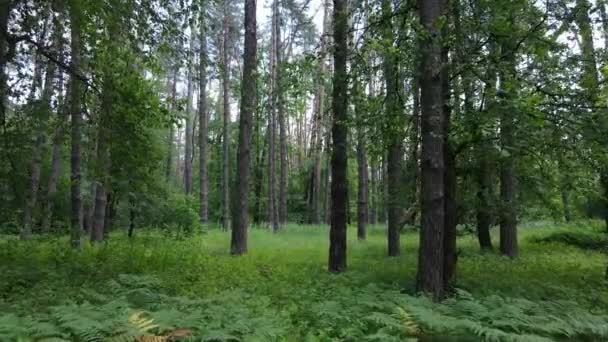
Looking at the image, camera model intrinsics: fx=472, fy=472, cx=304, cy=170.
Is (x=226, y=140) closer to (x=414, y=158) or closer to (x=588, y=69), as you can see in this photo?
(x=414, y=158)

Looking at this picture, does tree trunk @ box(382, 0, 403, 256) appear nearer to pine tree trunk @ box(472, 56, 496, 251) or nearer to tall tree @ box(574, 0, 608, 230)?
pine tree trunk @ box(472, 56, 496, 251)

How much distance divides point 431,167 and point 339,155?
10.2 feet

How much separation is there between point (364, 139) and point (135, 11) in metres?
4.83

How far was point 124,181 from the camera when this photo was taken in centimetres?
927

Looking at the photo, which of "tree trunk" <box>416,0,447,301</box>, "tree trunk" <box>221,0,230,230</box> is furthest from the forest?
"tree trunk" <box>221,0,230,230</box>

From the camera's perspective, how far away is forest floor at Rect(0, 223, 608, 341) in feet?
13.9

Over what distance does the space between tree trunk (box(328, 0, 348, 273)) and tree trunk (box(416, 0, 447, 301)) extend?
8.18 feet

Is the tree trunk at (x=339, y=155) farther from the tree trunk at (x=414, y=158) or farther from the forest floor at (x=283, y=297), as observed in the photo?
the tree trunk at (x=414, y=158)

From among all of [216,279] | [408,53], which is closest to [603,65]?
[408,53]

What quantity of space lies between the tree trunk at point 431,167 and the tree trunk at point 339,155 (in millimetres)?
2494

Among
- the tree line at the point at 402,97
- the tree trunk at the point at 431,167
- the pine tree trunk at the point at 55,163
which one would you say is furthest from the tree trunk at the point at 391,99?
the pine tree trunk at the point at 55,163

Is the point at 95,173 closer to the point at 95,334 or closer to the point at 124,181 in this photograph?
the point at 124,181

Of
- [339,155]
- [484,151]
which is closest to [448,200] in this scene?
[484,151]

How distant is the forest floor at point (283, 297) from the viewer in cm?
425
